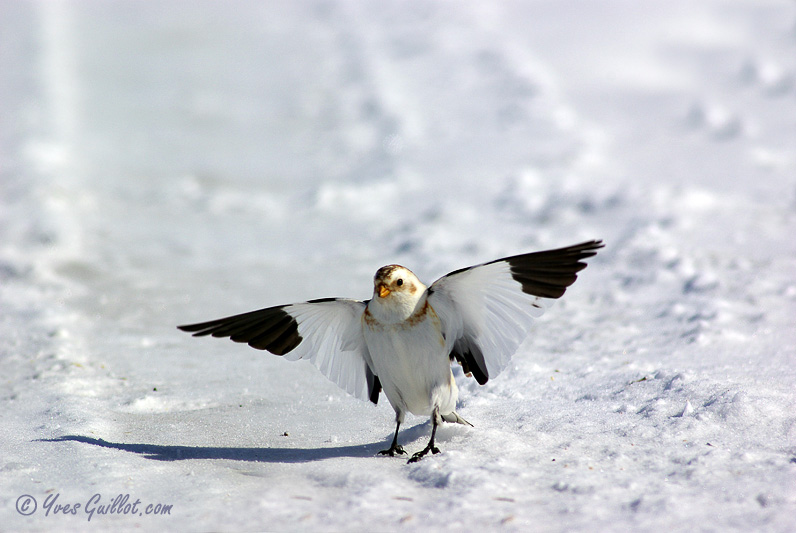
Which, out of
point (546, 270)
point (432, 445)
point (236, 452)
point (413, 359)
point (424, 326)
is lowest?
point (236, 452)

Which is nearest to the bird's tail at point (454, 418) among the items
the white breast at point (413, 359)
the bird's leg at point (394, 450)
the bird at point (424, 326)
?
the bird at point (424, 326)

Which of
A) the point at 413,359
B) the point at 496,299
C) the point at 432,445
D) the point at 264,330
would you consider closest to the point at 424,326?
the point at 413,359

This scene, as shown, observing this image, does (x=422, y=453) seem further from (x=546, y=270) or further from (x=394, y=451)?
(x=546, y=270)

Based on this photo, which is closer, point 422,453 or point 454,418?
point 422,453

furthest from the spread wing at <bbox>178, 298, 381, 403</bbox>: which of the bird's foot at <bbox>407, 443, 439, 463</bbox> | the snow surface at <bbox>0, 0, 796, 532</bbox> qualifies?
the bird's foot at <bbox>407, 443, 439, 463</bbox>

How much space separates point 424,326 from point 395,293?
0.63 feet

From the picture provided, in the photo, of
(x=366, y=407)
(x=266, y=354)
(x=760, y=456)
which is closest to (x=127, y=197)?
(x=266, y=354)

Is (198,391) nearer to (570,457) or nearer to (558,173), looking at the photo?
(570,457)

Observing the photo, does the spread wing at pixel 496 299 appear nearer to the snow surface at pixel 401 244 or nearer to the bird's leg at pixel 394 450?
the snow surface at pixel 401 244

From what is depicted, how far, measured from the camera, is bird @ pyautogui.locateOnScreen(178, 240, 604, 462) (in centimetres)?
307

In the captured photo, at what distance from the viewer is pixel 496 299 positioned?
3203 mm

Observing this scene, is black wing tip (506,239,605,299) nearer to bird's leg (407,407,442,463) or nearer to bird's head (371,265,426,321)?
bird's head (371,265,426,321)

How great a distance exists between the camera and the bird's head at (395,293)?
3107mm

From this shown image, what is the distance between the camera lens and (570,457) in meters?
3.05
